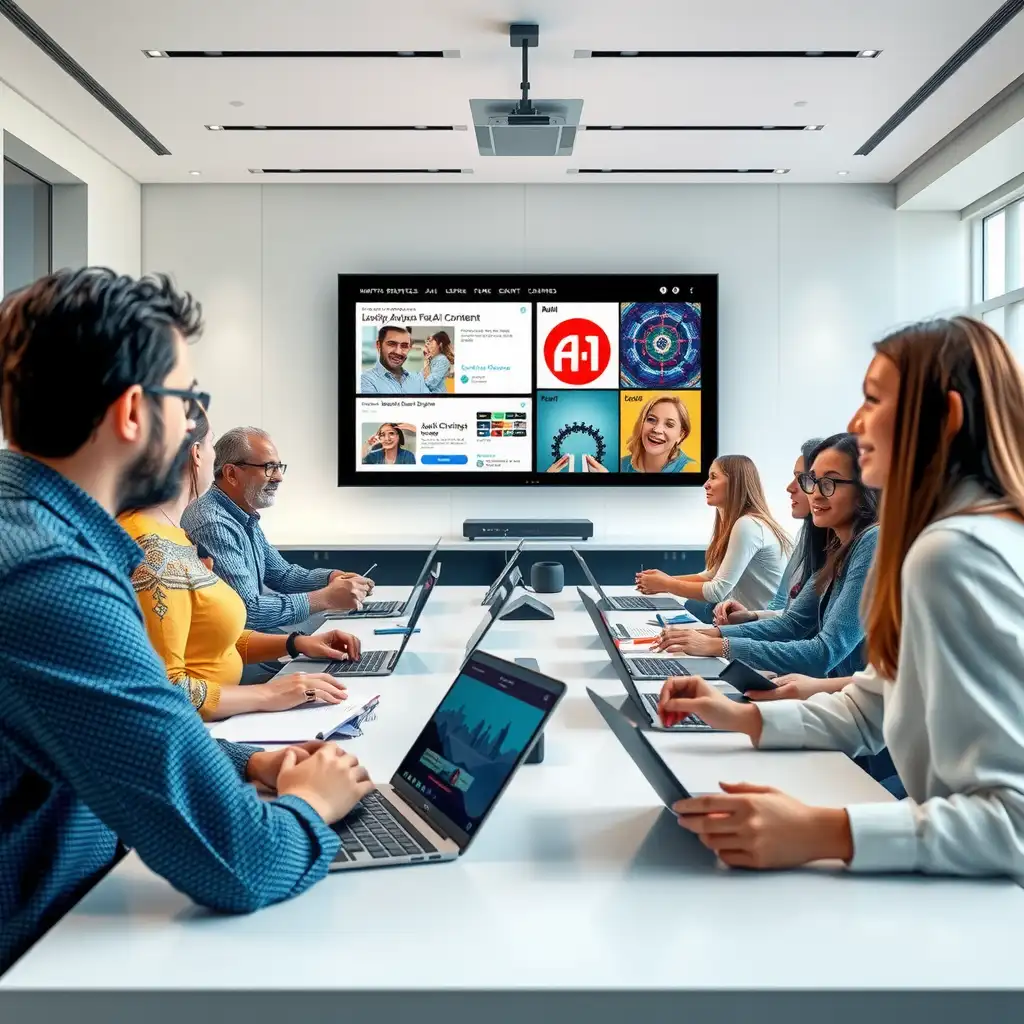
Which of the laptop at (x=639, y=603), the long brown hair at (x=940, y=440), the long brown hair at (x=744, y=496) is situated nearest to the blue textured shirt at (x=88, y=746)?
the long brown hair at (x=940, y=440)

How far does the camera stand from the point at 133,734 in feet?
3.23

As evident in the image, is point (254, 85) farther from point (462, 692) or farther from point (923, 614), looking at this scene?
point (923, 614)

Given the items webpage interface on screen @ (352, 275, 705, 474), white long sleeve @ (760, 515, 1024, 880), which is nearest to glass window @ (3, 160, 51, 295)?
webpage interface on screen @ (352, 275, 705, 474)

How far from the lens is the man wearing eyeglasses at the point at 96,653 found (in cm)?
99

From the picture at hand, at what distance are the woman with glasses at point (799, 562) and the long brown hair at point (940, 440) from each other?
5.67ft

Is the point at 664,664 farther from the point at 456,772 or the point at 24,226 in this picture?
the point at 24,226

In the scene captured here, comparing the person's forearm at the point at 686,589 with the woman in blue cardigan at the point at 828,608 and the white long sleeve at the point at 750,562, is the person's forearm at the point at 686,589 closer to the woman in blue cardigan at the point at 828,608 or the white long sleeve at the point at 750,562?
the white long sleeve at the point at 750,562

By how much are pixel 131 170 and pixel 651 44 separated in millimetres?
3323

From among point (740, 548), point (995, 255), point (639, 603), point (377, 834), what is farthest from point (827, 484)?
point (995, 255)

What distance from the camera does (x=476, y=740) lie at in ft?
4.40

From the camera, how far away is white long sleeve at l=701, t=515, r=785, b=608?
3.99 metres

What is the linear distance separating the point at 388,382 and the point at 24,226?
2.11 m

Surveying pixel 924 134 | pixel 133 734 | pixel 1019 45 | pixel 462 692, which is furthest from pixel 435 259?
pixel 133 734

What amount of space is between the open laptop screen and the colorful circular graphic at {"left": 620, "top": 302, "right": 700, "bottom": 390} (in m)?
4.84
